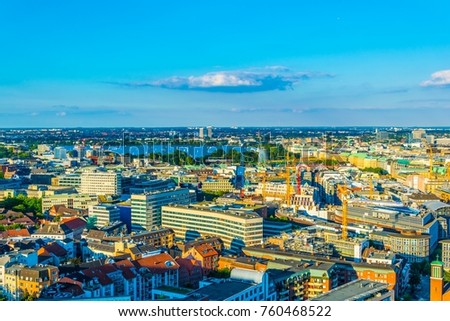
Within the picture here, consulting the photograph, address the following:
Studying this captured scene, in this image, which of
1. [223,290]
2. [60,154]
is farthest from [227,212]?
[60,154]

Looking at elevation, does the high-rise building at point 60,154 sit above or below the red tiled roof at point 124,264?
above

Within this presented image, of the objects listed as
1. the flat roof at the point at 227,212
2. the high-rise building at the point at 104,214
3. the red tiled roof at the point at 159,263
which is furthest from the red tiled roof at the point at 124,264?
the high-rise building at the point at 104,214

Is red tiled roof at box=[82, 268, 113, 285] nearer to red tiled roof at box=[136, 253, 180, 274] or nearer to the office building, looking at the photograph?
the office building

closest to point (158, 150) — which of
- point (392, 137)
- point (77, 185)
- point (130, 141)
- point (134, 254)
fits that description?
point (130, 141)

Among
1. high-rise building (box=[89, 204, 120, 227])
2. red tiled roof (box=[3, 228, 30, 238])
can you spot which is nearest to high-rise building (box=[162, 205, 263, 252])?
high-rise building (box=[89, 204, 120, 227])

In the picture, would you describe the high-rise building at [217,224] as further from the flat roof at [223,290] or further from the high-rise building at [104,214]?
the flat roof at [223,290]

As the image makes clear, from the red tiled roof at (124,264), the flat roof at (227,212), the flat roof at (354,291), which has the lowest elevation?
the red tiled roof at (124,264)

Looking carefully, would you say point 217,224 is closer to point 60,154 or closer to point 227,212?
point 227,212
